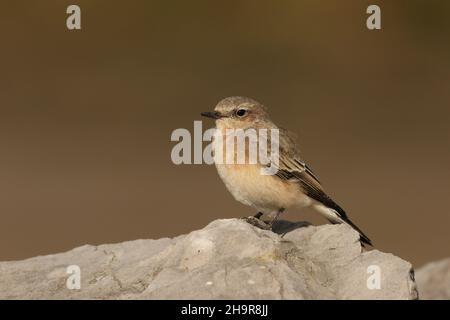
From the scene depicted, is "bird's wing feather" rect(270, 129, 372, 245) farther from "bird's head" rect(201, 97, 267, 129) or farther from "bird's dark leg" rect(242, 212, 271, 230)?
"bird's dark leg" rect(242, 212, 271, 230)

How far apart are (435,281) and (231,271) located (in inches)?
178

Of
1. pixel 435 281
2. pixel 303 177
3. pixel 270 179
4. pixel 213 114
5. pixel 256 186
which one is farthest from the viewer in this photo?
pixel 435 281

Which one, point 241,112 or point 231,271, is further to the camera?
point 241,112

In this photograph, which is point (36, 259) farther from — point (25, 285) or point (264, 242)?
point (264, 242)

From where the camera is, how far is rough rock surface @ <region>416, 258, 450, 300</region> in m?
10.4

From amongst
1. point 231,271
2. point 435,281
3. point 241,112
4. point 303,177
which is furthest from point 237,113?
point 231,271

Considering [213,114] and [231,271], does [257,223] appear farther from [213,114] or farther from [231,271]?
[231,271]

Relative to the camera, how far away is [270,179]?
32.1ft

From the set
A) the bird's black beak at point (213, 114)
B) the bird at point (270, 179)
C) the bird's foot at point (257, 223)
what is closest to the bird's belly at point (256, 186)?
the bird at point (270, 179)

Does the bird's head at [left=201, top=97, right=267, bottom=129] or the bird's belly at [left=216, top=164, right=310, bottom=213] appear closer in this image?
the bird's belly at [left=216, top=164, right=310, bottom=213]

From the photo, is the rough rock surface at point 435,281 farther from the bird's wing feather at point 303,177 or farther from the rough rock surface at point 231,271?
the rough rock surface at point 231,271

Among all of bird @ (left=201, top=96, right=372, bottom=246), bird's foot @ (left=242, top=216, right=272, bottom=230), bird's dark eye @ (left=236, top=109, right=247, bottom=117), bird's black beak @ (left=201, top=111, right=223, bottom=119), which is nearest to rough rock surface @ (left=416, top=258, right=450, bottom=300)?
bird @ (left=201, top=96, right=372, bottom=246)
